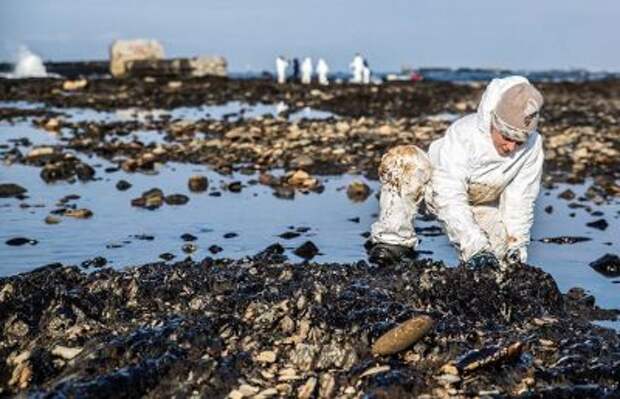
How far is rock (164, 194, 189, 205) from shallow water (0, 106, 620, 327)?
193 millimetres

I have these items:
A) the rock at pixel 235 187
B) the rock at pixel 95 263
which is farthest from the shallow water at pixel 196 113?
the rock at pixel 95 263

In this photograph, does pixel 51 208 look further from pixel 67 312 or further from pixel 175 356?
pixel 175 356

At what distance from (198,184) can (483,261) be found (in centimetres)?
598

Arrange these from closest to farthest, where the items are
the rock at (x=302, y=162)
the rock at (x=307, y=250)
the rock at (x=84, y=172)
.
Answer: the rock at (x=307, y=250) → the rock at (x=84, y=172) → the rock at (x=302, y=162)

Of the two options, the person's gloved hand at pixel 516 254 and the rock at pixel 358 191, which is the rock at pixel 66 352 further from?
the rock at pixel 358 191

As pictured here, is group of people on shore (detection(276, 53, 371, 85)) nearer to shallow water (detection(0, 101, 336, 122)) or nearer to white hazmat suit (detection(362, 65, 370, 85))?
white hazmat suit (detection(362, 65, 370, 85))

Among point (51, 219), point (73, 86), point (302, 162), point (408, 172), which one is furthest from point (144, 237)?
point (73, 86)

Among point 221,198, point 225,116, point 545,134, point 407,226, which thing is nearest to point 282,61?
point 225,116

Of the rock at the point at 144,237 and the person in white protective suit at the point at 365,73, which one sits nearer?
the rock at the point at 144,237

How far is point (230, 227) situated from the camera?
883 cm

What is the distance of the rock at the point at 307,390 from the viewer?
420 centimetres

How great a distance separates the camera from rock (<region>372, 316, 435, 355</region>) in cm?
460

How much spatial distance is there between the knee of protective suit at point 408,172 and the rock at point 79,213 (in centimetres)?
388

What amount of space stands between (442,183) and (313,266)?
128 cm
